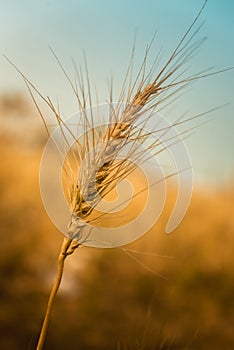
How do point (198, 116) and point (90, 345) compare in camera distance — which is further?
point (90, 345)

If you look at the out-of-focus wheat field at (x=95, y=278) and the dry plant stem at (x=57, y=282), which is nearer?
the dry plant stem at (x=57, y=282)


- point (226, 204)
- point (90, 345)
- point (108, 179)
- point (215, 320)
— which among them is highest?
point (226, 204)

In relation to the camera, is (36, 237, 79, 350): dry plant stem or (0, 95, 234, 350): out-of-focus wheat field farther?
(0, 95, 234, 350): out-of-focus wheat field

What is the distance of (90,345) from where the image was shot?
209cm

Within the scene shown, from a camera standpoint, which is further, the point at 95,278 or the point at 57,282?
the point at 95,278

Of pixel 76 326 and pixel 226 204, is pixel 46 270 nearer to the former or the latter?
pixel 76 326

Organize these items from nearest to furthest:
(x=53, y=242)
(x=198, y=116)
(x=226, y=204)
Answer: (x=198, y=116)
(x=226, y=204)
(x=53, y=242)

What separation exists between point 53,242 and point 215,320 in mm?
787

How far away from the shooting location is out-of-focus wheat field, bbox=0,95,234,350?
204 centimetres

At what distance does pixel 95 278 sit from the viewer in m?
2.17

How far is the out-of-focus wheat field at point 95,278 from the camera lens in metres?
2.04

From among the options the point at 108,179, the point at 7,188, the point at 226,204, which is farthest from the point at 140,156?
the point at 7,188

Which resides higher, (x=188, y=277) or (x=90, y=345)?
(x=188, y=277)

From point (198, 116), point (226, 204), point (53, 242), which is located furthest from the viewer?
point (53, 242)
